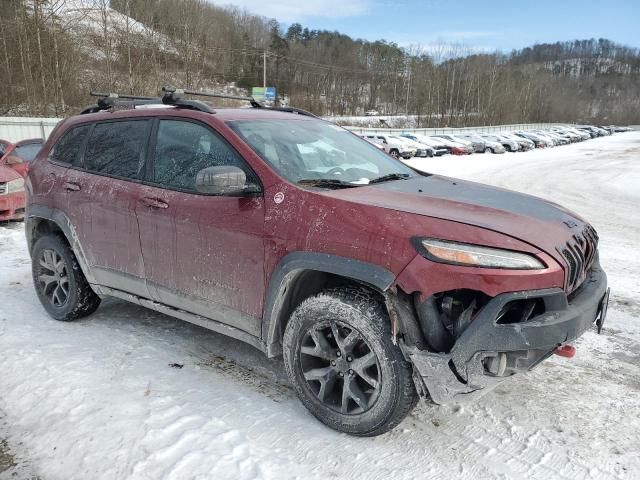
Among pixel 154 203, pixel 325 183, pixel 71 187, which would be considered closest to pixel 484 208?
pixel 325 183

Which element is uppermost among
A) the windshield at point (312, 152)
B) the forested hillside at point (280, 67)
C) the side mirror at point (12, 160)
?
the forested hillside at point (280, 67)

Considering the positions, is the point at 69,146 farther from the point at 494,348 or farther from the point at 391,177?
the point at 494,348

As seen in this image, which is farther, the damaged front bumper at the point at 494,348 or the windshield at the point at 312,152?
the windshield at the point at 312,152

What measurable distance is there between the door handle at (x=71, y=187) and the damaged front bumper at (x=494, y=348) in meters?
3.05

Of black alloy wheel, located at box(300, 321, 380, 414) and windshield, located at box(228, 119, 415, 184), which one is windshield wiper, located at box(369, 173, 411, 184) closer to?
windshield, located at box(228, 119, 415, 184)

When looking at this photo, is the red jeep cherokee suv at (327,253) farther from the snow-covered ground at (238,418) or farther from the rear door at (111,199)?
the snow-covered ground at (238,418)

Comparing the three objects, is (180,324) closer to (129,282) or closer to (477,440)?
(129,282)

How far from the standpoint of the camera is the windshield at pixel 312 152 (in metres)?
3.29

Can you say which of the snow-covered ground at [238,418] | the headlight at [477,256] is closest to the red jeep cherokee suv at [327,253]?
the headlight at [477,256]

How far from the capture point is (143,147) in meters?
3.83

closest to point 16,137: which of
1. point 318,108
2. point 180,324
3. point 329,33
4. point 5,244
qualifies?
point 5,244

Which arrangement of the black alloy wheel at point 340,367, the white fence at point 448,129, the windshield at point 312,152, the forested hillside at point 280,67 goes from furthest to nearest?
the white fence at point 448,129
the forested hillside at point 280,67
the windshield at point 312,152
the black alloy wheel at point 340,367

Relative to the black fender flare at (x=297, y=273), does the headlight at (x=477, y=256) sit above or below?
above

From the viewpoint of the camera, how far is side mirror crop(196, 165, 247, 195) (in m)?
3.00
